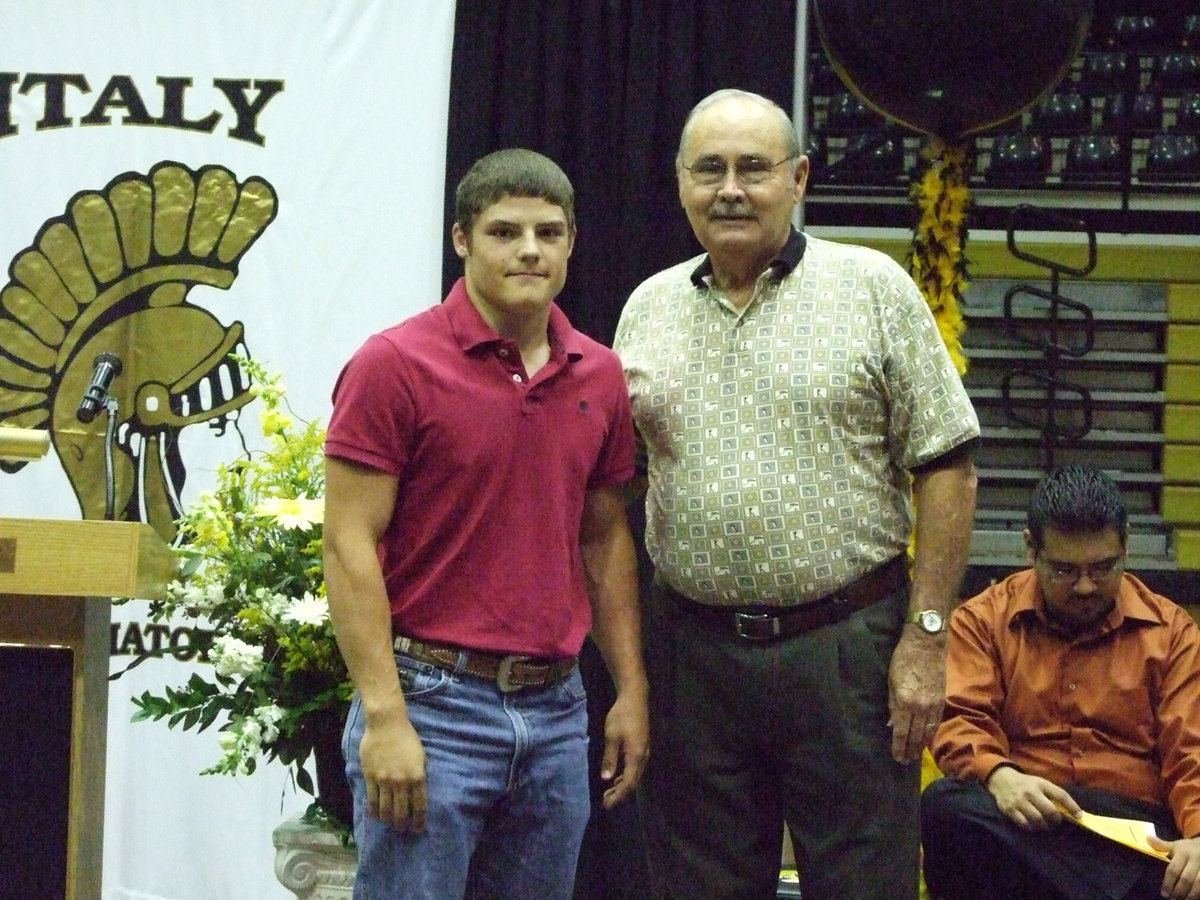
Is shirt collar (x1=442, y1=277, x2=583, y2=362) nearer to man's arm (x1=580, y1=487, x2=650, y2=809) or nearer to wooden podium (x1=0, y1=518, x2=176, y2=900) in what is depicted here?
man's arm (x1=580, y1=487, x2=650, y2=809)

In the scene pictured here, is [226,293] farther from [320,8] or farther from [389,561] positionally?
[389,561]

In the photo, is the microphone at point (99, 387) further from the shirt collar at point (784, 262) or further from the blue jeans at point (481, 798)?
the shirt collar at point (784, 262)

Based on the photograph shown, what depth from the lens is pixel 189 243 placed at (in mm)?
4156

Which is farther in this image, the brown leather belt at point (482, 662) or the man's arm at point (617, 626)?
the man's arm at point (617, 626)

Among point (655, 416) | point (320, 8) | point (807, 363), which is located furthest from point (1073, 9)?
point (320, 8)

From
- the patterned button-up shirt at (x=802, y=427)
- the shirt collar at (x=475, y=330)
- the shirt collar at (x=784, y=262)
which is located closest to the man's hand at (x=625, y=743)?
the patterned button-up shirt at (x=802, y=427)

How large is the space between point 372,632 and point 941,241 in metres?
1.71

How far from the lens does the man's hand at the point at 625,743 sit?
7.68 feet

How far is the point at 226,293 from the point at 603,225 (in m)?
1.04

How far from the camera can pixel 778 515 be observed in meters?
2.34

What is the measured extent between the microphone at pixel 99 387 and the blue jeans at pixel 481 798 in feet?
3.34

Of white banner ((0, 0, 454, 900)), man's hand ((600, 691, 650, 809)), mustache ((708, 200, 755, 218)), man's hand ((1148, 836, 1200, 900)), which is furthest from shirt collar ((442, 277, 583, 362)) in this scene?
white banner ((0, 0, 454, 900))

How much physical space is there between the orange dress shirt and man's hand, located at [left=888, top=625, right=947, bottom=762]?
2.78ft

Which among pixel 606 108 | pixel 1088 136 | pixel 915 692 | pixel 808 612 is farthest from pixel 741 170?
pixel 1088 136
